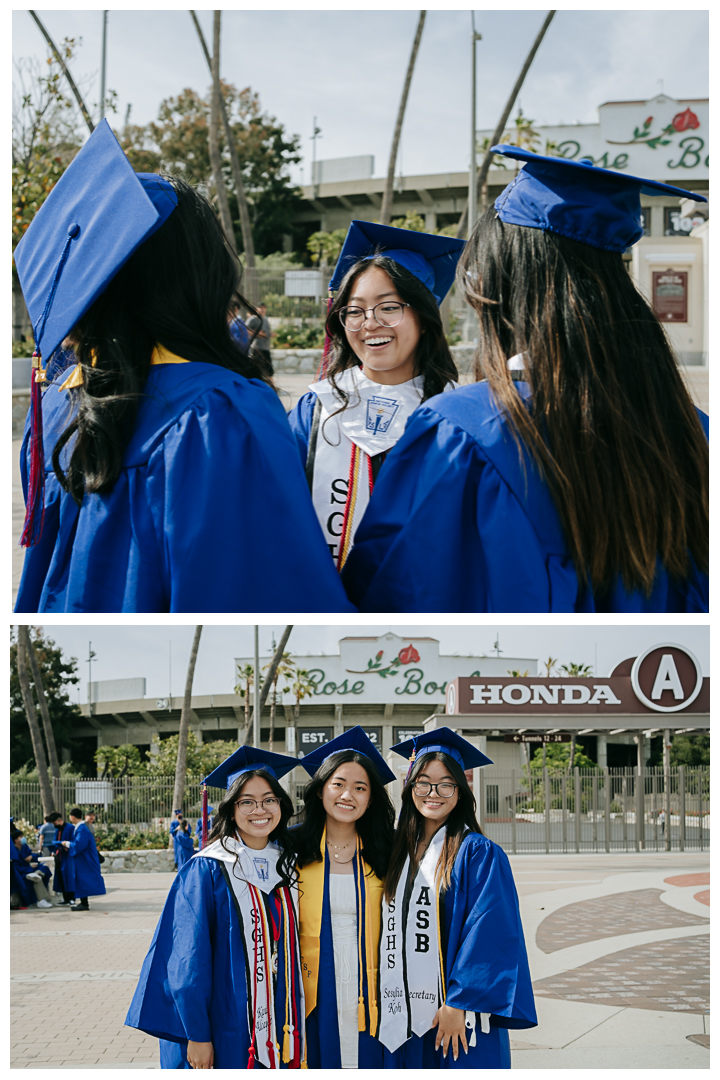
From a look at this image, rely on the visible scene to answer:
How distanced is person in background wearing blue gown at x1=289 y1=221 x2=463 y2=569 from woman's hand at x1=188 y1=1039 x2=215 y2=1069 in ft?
5.42

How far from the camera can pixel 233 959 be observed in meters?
2.81

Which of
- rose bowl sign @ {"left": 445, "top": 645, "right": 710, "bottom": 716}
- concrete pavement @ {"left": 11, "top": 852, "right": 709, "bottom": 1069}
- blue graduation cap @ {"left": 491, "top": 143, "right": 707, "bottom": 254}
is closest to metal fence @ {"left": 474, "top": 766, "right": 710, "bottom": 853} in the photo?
rose bowl sign @ {"left": 445, "top": 645, "right": 710, "bottom": 716}

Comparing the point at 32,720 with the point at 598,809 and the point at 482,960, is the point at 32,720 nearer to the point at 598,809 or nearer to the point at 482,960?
the point at 482,960

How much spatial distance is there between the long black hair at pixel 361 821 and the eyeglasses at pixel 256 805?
0.49 ft

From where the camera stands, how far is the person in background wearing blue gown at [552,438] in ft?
5.80

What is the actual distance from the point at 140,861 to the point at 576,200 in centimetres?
1445

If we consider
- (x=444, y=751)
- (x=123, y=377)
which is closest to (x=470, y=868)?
(x=444, y=751)

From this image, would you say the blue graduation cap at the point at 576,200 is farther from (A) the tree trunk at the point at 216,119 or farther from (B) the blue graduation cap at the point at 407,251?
(A) the tree trunk at the point at 216,119

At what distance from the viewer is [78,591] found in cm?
191

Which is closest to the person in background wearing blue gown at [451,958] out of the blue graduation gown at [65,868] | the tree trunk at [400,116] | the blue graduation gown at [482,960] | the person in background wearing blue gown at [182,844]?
the blue graduation gown at [482,960]

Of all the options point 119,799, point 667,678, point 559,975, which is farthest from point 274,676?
point 667,678

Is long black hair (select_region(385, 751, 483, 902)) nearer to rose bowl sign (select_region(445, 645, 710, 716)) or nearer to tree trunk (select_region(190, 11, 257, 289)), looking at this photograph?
rose bowl sign (select_region(445, 645, 710, 716))
